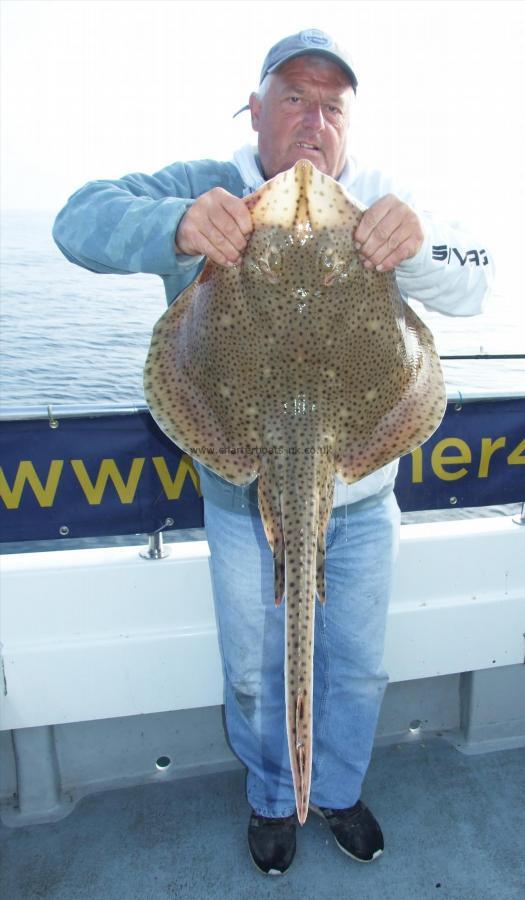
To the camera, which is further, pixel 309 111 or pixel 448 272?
pixel 309 111

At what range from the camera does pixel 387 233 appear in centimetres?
162

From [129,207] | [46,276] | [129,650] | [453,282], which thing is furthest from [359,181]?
[46,276]

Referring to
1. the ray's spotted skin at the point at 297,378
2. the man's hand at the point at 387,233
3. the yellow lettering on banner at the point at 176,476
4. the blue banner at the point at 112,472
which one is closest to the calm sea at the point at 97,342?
the blue banner at the point at 112,472

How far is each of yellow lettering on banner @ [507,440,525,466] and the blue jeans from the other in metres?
1.14

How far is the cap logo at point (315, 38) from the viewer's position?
214 centimetres

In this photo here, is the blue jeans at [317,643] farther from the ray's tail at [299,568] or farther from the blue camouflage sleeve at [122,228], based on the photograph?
the blue camouflage sleeve at [122,228]

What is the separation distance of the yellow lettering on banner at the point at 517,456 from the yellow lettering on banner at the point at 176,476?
1672 mm

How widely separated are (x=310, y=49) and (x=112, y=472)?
1895 millimetres

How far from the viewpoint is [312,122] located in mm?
2145

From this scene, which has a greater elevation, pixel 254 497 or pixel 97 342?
pixel 254 497

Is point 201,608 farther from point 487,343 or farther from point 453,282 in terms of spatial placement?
point 487,343

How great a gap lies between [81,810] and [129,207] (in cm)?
273

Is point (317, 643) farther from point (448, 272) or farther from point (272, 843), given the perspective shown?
point (448, 272)

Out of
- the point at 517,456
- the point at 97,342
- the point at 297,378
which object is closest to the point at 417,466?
the point at 517,456
